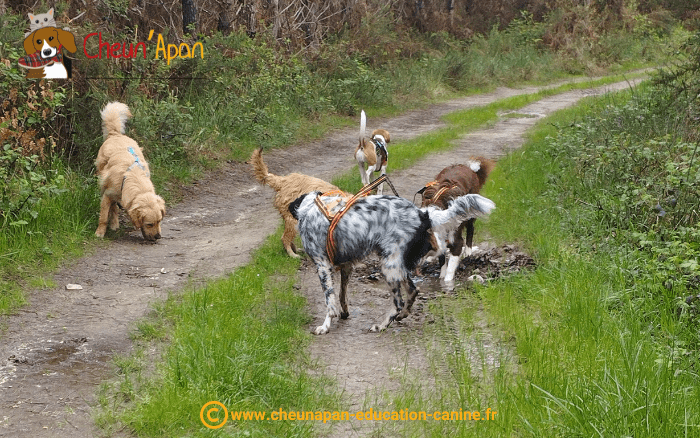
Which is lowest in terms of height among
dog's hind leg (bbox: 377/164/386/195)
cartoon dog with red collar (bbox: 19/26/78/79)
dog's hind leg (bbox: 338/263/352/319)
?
dog's hind leg (bbox: 377/164/386/195)

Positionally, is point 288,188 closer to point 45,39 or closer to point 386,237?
point 386,237

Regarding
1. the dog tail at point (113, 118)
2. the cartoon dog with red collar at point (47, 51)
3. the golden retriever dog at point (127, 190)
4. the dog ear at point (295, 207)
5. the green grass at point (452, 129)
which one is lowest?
the green grass at point (452, 129)

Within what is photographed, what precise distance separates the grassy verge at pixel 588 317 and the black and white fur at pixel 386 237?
0.64 metres

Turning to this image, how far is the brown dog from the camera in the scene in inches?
271

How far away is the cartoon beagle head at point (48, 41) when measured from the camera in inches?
363

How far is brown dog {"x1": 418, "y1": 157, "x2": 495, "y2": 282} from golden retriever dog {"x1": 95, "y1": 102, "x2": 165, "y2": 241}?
318 centimetres

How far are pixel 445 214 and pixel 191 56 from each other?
8.96 meters

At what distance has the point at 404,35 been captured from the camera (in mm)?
24125

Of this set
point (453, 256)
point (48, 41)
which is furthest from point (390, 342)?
point (48, 41)

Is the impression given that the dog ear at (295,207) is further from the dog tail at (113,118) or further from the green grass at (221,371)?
the dog tail at (113,118)

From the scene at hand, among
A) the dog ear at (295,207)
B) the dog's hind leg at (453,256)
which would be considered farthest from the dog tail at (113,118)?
the dog's hind leg at (453,256)

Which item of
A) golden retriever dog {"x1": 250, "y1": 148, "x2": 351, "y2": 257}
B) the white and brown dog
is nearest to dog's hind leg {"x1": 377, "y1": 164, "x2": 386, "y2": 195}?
the white and brown dog

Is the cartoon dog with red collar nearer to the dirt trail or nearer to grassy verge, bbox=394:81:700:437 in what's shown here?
the dirt trail

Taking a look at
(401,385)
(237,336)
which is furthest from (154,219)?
(401,385)
